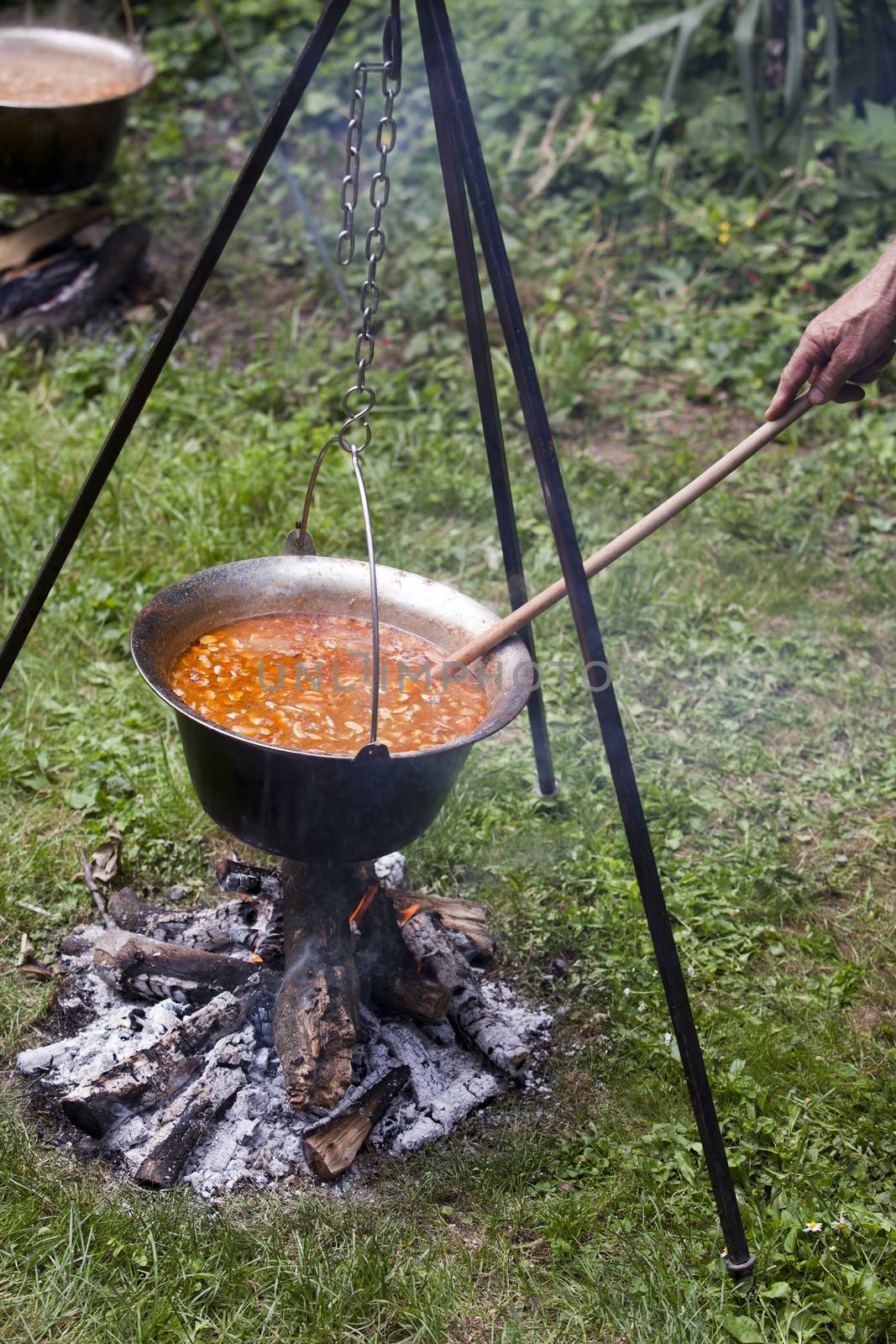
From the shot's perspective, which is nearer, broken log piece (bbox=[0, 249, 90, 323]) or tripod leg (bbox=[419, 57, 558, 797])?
tripod leg (bbox=[419, 57, 558, 797])

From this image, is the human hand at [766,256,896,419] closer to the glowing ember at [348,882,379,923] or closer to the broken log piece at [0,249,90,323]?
the glowing ember at [348,882,379,923]

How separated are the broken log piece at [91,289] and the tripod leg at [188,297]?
3650 mm

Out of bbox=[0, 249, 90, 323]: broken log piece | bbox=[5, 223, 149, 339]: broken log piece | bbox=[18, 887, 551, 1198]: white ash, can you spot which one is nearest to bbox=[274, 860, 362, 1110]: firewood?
bbox=[18, 887, 551, 1198]: white ash

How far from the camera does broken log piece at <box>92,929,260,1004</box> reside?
9.42 feet

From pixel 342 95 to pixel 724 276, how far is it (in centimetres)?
342

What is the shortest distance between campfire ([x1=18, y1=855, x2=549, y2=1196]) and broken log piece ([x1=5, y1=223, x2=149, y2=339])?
381 cm

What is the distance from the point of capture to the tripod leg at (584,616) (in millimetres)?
2258

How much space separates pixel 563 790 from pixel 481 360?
1.47 m

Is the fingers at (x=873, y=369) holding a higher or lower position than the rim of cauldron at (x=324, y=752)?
higher

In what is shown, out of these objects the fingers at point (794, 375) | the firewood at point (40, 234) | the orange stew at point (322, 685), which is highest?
the fingers at point (794, 375)

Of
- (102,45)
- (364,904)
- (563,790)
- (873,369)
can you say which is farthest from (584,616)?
(102,45)

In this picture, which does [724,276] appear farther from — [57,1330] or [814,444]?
[57,1330]

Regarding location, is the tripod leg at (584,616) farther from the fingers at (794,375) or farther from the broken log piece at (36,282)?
the broken log piece at (36,282)

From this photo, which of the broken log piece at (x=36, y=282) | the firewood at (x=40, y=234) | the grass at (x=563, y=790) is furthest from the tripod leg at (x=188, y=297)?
the firewood at (x=40, y=234)
